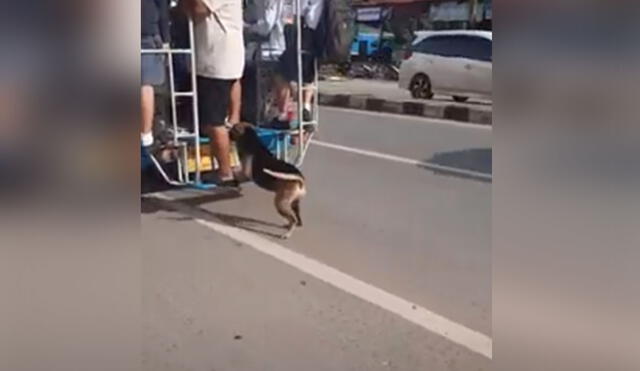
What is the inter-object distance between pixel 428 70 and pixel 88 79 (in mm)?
5575

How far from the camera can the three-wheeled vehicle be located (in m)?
2.47

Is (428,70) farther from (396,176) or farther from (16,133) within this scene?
(16,133)

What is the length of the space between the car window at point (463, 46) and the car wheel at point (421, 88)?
51 centimetres

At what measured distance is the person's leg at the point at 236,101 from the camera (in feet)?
9.13

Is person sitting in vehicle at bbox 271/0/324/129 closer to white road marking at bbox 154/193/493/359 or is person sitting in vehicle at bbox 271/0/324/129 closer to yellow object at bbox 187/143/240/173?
yellow object at bbox 187/143/240/173

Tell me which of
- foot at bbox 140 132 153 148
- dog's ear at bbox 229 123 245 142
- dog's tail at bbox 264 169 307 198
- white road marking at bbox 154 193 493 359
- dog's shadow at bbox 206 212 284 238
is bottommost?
white road marking at bbox 154 193 493 359

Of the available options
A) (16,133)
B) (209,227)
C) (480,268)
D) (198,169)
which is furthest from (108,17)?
(198,169)

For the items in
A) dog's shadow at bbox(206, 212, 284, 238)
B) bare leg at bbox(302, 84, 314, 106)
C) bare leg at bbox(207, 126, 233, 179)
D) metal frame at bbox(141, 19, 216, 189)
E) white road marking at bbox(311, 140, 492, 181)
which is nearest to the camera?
metal frame at bbox(141, 19, 216, 189)

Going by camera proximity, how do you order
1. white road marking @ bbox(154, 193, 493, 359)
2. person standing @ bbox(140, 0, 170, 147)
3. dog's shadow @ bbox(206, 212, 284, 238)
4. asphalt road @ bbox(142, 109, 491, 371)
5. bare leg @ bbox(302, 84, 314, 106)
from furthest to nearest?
bare leg @ bbox(302, 84, 314, 106)
dog's shadow @ bbox(206, 212, 284, 238)
white road marking @ bbox(154, 193, 493, 359)
asphalt road @ bbox(142, 109, 491, 371)
person standing @ bbox(140, 0, 170, 147)

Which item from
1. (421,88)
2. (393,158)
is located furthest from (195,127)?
(421,88)

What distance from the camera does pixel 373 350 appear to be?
2156 mm

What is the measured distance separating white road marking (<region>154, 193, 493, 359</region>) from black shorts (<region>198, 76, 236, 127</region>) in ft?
1.33

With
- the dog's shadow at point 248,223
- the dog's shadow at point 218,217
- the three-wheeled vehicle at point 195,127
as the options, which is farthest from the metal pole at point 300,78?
the dog's shadow at point 248,223

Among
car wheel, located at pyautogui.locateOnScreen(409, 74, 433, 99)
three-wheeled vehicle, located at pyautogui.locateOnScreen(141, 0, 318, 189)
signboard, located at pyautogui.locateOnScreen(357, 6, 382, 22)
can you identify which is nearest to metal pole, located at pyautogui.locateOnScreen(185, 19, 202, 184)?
three-wheeled vehicle, located at pyautogui.locateOnScreen(141, 0, 318, 189)
